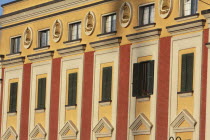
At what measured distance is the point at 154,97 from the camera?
5075cm

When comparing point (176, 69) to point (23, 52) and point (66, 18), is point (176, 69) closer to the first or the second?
point (66, 18)

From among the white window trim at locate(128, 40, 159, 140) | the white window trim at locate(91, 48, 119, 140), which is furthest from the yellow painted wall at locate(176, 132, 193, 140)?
the white window trim at locate(91, 48, 119, 140)

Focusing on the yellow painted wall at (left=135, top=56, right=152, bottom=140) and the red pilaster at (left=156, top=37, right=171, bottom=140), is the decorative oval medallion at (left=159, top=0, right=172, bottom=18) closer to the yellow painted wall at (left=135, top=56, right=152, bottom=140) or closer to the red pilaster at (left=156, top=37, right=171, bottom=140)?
the red pilaster at (left=156, top=37, right=171, bottom=140)

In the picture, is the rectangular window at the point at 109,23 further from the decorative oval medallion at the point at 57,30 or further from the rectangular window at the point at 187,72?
the rectangular window at the point at 187,72

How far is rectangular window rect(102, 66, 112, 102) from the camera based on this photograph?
2127 inches

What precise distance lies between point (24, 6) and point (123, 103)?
1255cm

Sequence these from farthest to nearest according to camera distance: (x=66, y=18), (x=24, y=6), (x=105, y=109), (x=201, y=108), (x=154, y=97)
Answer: (x=24, y=6) → (x=66, y=18) → (x=105, y=109) → (x=154, y=97) → (x=201, y=108)

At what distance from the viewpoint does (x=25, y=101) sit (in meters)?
61.0

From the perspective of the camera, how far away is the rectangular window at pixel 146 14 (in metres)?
51.8

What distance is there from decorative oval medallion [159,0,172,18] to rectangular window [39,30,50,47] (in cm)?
1095

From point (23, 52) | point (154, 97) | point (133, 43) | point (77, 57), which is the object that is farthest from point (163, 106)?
point (23, 52)

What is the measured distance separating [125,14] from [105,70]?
3.30 metres

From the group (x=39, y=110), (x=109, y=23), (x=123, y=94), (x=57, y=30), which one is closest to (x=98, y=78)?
(x=123, y=94)

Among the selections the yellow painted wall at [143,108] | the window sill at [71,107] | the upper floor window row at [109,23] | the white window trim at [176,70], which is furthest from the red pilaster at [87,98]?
the white window trim at [176,70]
